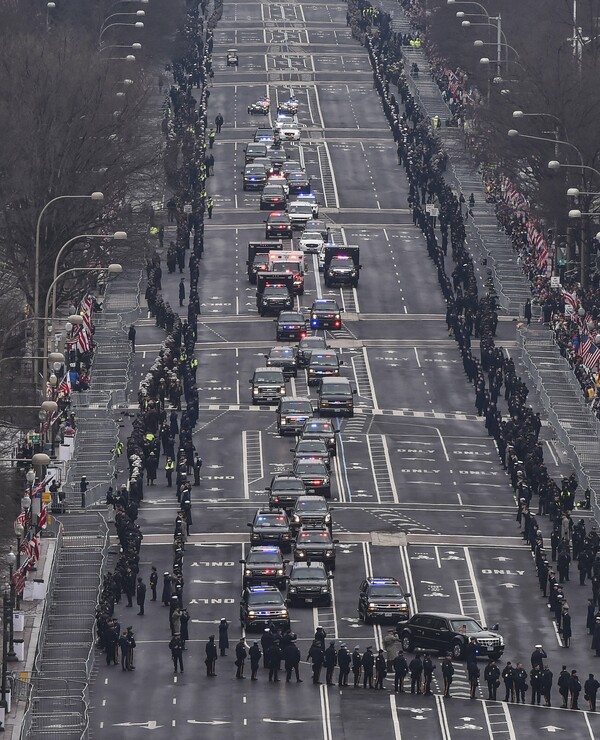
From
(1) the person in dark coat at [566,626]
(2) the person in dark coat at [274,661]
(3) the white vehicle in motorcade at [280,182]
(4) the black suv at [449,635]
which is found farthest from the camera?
(3) the white vehicle in motorcade at [280,182]

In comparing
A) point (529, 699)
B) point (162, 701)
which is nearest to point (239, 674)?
point (162, 701)

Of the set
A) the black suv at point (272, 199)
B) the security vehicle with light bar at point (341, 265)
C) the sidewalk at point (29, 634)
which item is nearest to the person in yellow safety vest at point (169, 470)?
the sidewalk at point (29, 634)

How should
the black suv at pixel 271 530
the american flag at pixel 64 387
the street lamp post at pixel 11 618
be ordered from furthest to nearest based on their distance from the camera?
the american flag at pixel 64 387
the black suv at pixel 271 530
the street lamp post at pixel 11 618

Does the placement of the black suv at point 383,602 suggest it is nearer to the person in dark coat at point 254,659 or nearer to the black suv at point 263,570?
the black suv at point 263,570

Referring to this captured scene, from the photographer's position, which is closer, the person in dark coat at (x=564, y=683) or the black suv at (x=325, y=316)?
the person in dark coat at (x=564, y=683)

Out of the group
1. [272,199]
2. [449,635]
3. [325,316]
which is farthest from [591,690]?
[272,199]

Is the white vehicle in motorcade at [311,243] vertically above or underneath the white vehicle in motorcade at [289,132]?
above

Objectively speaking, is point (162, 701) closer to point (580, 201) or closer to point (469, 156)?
point (580, 201)
